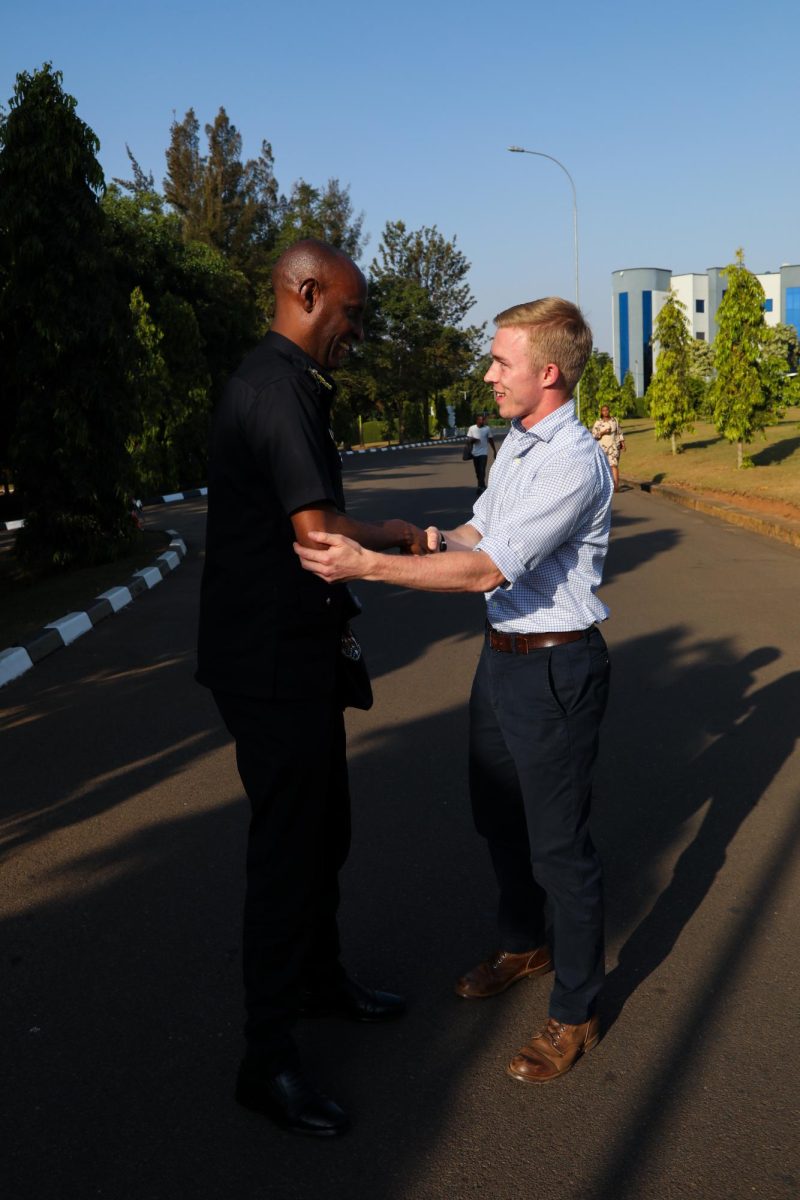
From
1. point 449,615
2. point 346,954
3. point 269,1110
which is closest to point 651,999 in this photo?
point 346,954

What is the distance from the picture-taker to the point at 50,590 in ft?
39.2

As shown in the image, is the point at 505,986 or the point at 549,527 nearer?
the point at 549,527

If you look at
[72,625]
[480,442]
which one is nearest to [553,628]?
[72,625]

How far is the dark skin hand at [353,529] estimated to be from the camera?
2.48m

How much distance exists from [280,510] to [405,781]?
2.88m

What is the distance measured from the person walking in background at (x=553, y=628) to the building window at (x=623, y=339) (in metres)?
87.3

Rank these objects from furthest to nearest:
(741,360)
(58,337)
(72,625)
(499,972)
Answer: (741,360)
(58,337)
(72,625)
(499,972)

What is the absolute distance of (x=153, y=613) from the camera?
10.5 meters

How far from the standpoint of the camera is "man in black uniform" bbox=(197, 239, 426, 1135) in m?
2.54

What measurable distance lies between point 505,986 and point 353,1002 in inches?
18.3

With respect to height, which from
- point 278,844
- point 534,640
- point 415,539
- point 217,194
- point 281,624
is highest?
point 217,194

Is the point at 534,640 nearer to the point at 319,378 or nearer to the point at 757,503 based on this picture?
the point at 319,378

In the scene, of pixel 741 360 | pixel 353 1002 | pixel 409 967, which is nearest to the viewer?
pixel 353 1002

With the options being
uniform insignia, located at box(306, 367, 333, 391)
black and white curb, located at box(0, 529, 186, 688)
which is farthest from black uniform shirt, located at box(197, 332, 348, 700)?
black and white curb, located at box(0, 529, 186, 688)
